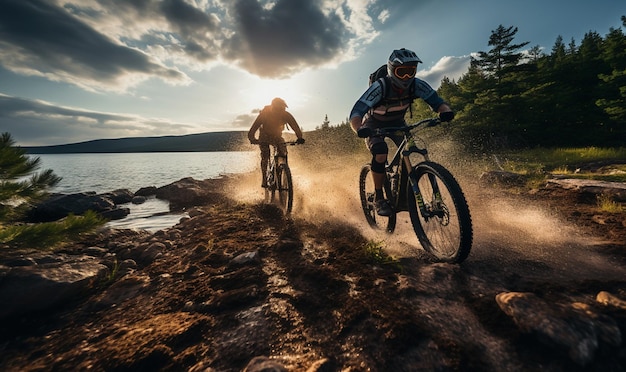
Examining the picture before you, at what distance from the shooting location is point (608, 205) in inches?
227

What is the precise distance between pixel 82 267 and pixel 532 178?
44.4 feet

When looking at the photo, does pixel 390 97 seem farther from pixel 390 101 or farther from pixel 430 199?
pixel 430 199

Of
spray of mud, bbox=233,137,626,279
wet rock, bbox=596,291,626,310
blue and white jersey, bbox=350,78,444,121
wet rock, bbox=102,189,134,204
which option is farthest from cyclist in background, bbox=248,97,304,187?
wet rock, bbox=102,189,134,204

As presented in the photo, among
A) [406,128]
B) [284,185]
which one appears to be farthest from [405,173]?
[284,185]

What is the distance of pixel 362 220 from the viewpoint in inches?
260

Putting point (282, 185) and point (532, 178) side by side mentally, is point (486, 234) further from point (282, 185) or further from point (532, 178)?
point (532, 178)

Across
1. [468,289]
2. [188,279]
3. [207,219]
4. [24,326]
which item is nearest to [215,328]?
[188,279]

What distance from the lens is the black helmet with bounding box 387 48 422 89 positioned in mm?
4312

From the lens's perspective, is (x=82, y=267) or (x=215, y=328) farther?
(x=82, y=267)

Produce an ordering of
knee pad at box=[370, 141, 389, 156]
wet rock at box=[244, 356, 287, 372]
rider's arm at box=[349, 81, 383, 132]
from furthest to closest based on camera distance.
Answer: knee pad at box=[370, 141, 389, 156] → rider's arm at box=[349, 81, 383, 132] → wet rock at box=[244, 356, 287, 372]

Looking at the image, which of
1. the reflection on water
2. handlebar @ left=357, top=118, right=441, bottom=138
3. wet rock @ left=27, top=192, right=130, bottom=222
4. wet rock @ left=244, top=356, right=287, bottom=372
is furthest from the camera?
wet rock @ left=27, top=192, right=130, bottom=222

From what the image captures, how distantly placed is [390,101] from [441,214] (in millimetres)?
2251

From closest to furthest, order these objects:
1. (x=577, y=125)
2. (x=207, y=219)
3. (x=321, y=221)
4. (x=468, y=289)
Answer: (x=468, y=289)
(x=321, y=221)
(x=207, y=219)
(x=577, y=125)

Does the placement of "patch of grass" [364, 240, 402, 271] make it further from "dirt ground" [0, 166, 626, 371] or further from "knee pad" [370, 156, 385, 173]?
"knee pad" [370, 156, 385, 173]
